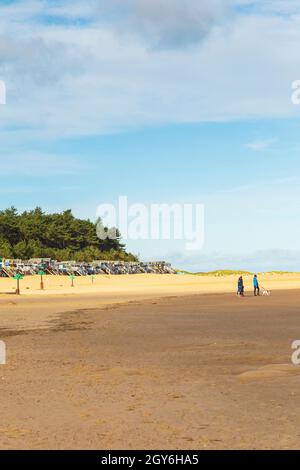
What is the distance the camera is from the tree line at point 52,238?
104 meters

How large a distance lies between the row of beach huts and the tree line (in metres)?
7.30

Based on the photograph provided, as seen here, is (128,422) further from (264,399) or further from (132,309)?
(132,309)

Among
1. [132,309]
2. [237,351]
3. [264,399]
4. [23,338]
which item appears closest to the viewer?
[264,399]

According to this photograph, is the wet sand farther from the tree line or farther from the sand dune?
the tree line

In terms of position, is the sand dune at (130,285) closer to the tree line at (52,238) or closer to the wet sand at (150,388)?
the tree line at (52,238)

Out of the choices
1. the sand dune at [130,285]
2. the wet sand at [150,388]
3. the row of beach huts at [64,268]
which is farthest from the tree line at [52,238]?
the wet sand at [150,388]

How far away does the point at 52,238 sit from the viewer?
392 feet

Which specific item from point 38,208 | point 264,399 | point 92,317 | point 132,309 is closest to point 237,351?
point 264,399

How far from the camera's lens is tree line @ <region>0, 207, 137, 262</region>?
104m

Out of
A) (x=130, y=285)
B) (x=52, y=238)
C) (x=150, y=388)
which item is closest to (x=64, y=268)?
(x=130, y=285)

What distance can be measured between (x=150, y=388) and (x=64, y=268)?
7703cm

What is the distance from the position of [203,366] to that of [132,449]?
6942 mm

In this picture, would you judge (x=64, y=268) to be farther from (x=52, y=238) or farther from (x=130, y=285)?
(x=52, y=238)
